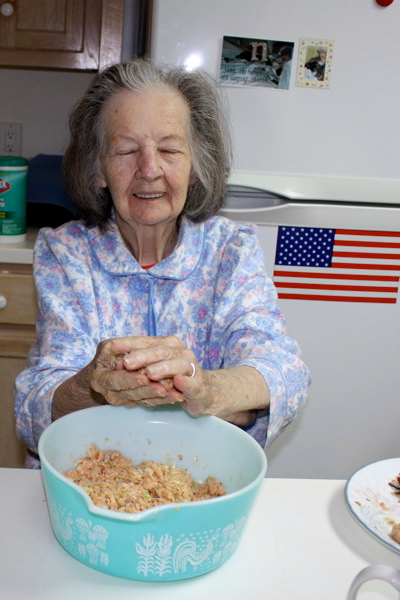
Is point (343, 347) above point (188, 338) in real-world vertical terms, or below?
below

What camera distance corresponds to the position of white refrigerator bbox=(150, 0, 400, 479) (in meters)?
1.70

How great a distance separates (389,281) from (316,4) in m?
0.73

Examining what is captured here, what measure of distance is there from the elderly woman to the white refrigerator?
1.14ft

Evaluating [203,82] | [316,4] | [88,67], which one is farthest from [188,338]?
[88,67]

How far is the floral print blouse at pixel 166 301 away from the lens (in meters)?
1.21

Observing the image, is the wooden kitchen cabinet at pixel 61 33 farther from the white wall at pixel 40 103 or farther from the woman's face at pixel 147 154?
the woman's face at pixel 147 154

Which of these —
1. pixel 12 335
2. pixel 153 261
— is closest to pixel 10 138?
pixel 12 335

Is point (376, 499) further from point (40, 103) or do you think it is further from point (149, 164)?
point (40, 103)

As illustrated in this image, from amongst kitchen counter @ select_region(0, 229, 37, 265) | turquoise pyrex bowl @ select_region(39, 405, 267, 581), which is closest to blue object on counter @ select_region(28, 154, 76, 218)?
kitchen counter @ select_region(0, 229, 37, 265)

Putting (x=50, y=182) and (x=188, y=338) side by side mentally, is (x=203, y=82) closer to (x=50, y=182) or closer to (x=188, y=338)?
(x=188, y=338)

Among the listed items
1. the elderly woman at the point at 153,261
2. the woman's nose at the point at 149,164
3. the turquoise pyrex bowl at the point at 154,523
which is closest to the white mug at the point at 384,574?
the turquoise pyrex bowl at the point at 154,523

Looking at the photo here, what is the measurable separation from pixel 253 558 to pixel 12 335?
4.18ft

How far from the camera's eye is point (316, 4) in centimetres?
170

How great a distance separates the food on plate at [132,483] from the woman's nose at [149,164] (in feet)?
1.66
